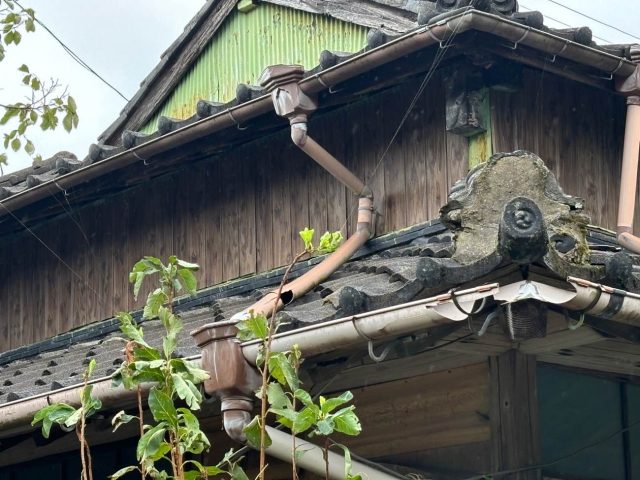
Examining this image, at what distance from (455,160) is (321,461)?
2.35 m

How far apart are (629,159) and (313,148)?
72.5 inches

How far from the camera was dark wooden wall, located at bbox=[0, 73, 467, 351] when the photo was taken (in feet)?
27.9

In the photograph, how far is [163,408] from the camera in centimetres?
475

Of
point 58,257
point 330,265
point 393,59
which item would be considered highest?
point 393,59

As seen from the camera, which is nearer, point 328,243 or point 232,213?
A: point 328,243

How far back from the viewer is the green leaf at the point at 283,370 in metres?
4.86

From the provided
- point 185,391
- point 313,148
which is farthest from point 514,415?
point 185,391

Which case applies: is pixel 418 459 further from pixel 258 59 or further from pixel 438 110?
pixel 258 59

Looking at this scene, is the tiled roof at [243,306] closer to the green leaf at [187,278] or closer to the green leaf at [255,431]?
the green leaf at [187,278]

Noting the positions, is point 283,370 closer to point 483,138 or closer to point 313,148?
point 483,138

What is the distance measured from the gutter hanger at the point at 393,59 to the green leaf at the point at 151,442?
338 cm

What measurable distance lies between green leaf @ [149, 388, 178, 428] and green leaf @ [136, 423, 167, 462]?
27 millimetres

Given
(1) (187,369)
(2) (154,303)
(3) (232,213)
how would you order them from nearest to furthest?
(1) (187,369), (2) (154,303), (3) (232,213)

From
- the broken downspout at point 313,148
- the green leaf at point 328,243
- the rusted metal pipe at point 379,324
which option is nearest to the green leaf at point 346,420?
the green leaf at point 328,243
